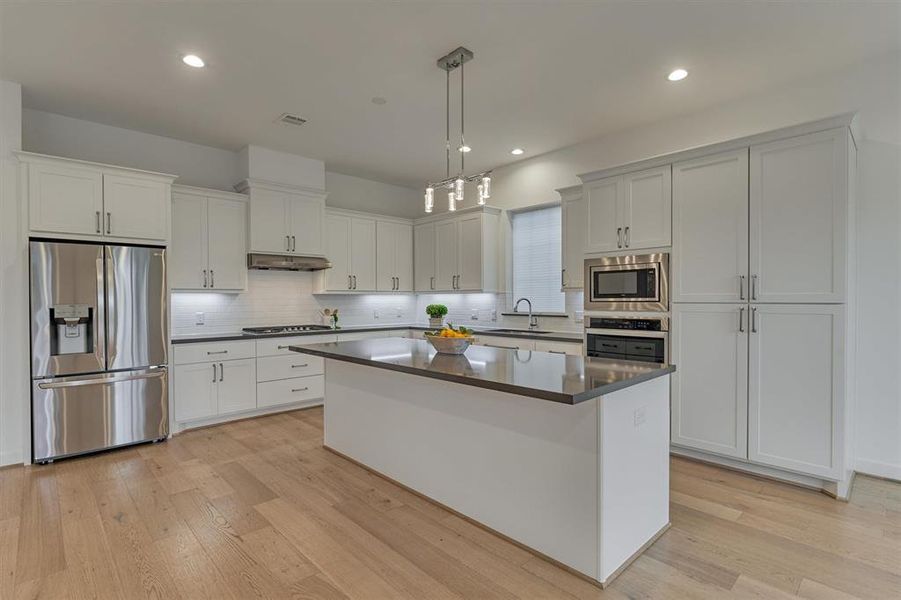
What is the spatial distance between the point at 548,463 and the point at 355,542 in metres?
1.13

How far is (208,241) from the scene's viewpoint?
191 inches

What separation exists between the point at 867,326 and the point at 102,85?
6053 millimetres

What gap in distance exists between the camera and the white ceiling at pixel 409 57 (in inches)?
107

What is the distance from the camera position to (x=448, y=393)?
9.07 ft

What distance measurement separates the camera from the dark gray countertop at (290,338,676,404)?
1.96 metres

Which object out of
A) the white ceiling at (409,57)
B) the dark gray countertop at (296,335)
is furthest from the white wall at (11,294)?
the dark gray countertop at (296,335)

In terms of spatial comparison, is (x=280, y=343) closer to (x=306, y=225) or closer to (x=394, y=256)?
(x=306, y=225)

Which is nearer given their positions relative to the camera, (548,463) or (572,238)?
(548,463)

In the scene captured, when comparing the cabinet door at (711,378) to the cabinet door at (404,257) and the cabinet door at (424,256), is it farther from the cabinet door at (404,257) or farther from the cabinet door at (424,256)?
the cabinet door at (404,257)

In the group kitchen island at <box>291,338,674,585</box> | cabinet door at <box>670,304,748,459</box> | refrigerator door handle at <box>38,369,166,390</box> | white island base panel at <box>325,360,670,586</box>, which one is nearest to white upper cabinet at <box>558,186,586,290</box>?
cabinet door at <box>670,304,748,459</box>

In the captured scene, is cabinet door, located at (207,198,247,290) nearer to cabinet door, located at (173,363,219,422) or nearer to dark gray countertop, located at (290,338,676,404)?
cabinet door, located at (173,363,219,422)

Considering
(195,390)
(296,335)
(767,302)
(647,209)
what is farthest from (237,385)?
(767,302)

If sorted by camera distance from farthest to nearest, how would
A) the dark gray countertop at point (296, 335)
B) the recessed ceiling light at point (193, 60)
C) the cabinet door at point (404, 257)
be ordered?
the cabinet door at point (404, 257), the dark gray countertop at point (296, 335), the recessed ceiling light at point (193, 60)

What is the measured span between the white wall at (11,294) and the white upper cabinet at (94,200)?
0.42 feet
